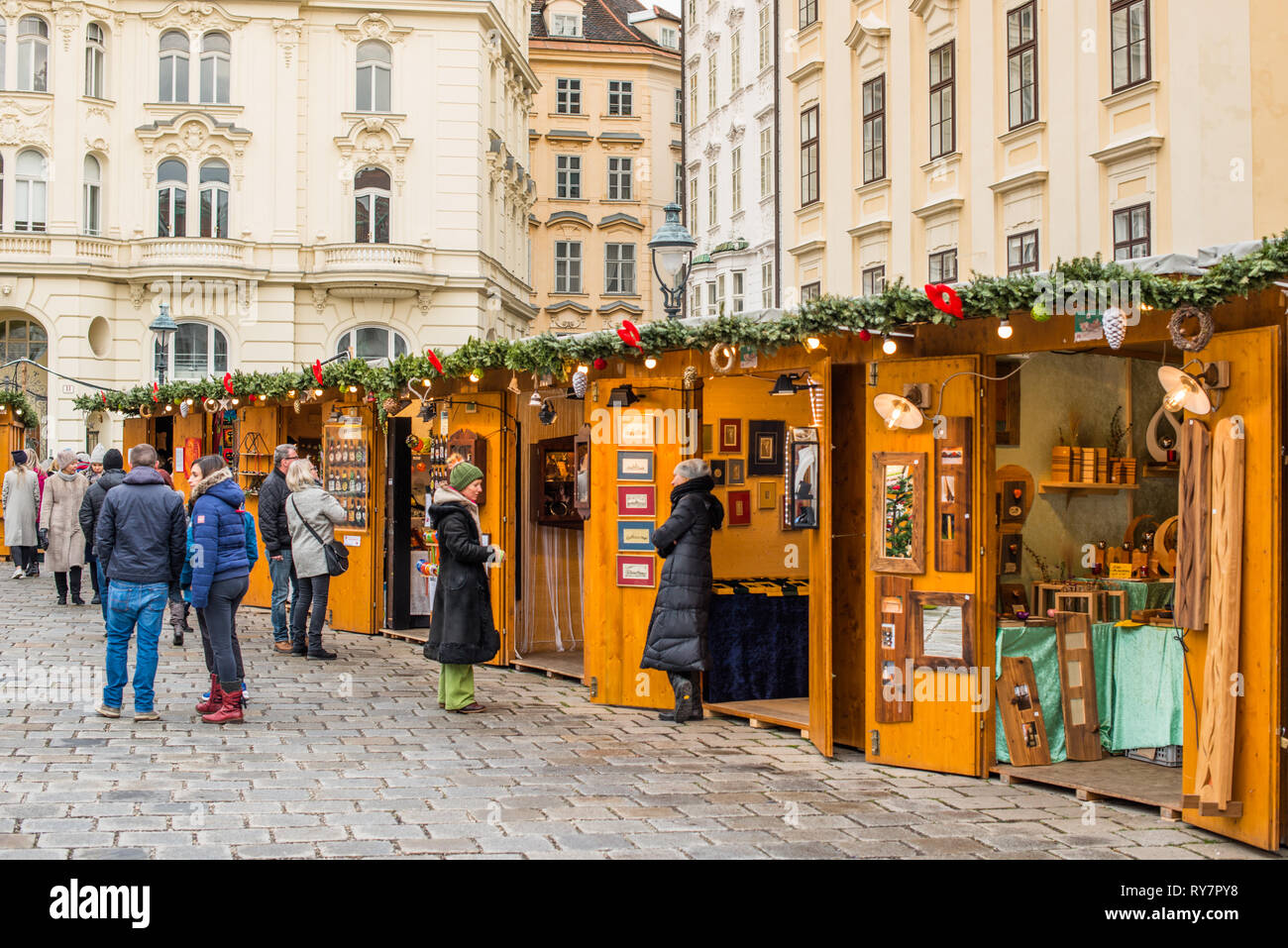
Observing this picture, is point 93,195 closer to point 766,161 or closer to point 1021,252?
point 766,161

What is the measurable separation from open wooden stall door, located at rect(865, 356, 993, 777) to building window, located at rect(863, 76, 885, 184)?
1788 cm

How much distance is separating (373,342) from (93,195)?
8131 millimetres

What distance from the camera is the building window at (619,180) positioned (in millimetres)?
58031

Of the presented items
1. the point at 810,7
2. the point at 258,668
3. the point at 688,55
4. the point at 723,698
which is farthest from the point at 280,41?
the point at 723,698

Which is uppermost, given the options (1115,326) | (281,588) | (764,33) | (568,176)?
(568,176)

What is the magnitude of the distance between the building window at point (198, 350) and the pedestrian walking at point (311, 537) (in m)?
25.8

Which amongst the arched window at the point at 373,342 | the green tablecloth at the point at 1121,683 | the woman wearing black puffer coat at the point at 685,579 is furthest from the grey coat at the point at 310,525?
the arched window at the point at 373,342

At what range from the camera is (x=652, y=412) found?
1174cm

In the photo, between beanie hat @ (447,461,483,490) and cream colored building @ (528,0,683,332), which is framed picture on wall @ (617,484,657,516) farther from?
cream colored building @ (528,0,683,332)

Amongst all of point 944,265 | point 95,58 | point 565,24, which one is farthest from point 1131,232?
point 565,24

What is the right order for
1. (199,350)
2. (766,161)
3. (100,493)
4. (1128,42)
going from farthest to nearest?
(199,350) → (766,161) → (1128,42) → (100,493)

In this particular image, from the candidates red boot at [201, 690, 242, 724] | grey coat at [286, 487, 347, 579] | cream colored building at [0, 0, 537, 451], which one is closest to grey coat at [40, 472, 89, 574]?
grey coat at [286, 487, 347, 579]

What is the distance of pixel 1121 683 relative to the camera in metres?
9.87

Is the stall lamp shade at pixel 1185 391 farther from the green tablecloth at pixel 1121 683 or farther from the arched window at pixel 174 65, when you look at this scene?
the arched window at pixel 174 65
